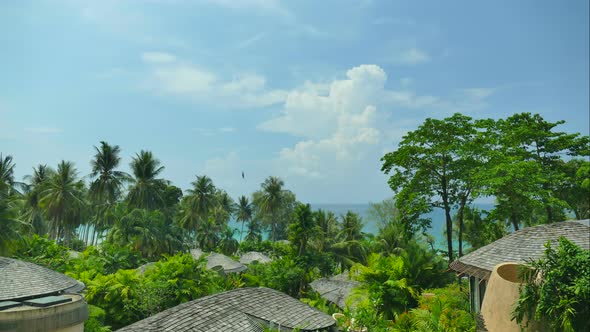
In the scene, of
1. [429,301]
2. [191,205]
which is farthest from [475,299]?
[191,205]

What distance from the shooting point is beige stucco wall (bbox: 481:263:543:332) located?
39.7 ft

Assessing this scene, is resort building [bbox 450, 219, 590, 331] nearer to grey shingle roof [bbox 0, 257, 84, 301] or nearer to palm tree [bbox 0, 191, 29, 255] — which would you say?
grey shingle roof [bbox 0, 257, 84, 301]

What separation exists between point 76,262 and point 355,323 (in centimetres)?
2188

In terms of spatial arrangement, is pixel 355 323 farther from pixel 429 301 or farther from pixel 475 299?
pixel 475 299

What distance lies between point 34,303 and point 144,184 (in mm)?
41805

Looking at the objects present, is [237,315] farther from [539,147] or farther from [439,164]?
[539,147]

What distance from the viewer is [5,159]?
49.4 metres

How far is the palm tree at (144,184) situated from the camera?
52.9m

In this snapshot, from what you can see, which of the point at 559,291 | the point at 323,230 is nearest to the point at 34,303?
the point at 559,291

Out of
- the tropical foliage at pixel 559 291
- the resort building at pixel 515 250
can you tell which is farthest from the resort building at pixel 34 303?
the resort building at pixel 515 250

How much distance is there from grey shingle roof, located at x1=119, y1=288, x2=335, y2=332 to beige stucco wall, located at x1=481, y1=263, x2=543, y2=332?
20.2 ft

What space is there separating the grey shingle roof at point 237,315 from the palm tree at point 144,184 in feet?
126

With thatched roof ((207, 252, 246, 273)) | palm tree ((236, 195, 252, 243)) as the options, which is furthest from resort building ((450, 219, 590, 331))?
palm tree ((236, 195, 252, 243))

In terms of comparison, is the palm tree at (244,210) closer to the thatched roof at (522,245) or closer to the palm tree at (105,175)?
the palm tree at (105,175)
